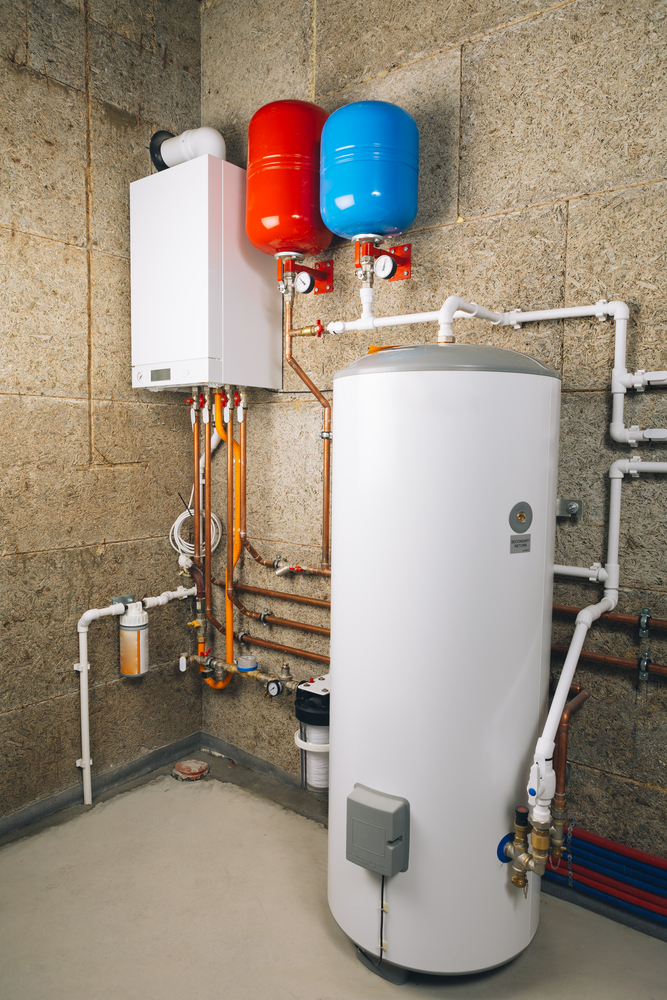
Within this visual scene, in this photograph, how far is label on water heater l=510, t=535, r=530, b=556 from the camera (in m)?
1.66

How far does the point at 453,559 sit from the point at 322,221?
1.46m

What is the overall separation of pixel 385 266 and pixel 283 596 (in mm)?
1438

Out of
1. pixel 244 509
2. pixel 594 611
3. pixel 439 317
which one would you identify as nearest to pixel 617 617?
pixel 594 611

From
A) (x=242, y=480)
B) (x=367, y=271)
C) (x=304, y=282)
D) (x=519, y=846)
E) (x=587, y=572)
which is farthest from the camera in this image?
(x=242, y=480)

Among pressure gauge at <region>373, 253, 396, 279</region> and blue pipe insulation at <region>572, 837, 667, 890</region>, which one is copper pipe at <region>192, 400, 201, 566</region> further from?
blue pipe insulation at <region>572, 837, 667, 890</region>

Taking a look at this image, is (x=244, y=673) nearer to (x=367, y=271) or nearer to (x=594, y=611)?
(x=594, y=611)

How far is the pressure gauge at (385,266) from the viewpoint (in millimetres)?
2277

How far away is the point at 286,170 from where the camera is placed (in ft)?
7.72

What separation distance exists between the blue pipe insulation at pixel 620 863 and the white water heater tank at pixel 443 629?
40 centimetres

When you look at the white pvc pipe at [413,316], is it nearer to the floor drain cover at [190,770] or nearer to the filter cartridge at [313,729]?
the filter cartridge at [313,729]

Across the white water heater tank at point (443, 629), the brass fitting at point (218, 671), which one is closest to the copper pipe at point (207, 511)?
the brass fitting at point (218, 671)

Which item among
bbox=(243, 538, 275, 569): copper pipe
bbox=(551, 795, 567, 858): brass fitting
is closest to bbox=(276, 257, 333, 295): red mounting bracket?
bbox=(243, 538, 275, 569): copper pipe

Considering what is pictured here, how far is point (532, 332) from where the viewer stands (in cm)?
216

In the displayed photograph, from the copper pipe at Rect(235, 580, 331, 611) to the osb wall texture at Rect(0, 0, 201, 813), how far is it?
1.29ft
